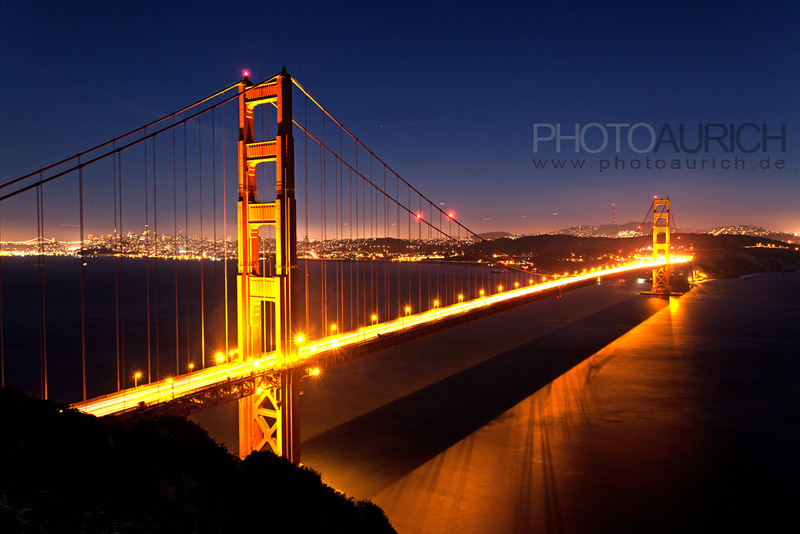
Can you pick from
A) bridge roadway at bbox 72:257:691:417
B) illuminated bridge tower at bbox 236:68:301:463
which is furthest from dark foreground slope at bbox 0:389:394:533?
illuminated bridge tower at bbox 236:68:301:463

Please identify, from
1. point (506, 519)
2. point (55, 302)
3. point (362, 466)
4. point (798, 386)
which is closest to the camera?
point (506, 519)

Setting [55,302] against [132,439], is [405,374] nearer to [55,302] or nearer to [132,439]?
[132,439]

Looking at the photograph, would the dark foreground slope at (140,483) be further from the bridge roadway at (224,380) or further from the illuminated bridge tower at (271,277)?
the illuminated bridge tower at (271,277)

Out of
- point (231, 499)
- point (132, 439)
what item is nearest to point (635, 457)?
point (231, 499)

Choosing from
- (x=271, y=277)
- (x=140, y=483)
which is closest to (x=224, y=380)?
(x=271, y=277)

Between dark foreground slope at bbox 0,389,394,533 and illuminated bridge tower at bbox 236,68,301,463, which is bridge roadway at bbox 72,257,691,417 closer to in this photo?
illuminated bridge tower at bbox 236,68,301,463

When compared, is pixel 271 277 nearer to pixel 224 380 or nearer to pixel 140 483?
pixel 224 380
